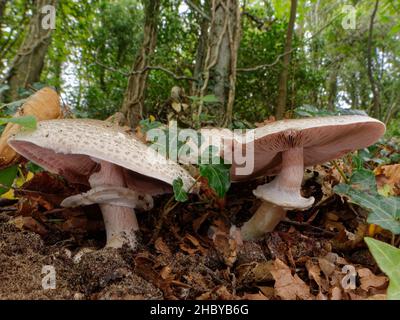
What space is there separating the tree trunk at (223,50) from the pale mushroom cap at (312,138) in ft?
5.20

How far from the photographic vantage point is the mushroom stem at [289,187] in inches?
63.6

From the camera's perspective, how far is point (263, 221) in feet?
5.74

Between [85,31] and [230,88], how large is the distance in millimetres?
6028

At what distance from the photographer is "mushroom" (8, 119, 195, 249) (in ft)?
4.50

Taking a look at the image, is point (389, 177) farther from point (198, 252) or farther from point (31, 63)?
point (31, 63)

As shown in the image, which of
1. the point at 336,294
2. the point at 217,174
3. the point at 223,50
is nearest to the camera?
the point at 336,294

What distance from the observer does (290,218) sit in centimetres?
197

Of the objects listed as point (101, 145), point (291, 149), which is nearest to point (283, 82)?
point (291, 149)

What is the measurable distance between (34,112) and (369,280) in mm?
1923

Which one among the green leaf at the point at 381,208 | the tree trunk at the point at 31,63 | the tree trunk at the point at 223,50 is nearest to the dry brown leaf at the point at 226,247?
the green leaf at the point at 381,208

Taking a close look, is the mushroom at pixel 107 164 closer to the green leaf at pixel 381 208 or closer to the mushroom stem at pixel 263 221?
the mushroom stem at pixel 263 221

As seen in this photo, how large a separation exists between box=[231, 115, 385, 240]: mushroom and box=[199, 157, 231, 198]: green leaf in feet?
0.42

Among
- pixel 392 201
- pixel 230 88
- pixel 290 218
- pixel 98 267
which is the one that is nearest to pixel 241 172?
pixel 290 218
